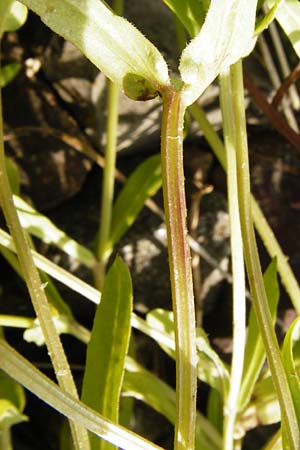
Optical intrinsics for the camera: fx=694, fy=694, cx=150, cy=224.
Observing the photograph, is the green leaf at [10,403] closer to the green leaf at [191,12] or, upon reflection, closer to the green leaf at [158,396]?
the green leaf at [158,396]

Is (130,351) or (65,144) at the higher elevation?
(65,144)

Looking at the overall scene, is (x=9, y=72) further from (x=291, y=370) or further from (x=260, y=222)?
(x=291, y=370)

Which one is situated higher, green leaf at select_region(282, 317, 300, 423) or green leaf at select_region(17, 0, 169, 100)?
green leaf at select_region(17, 0, 169, 100)

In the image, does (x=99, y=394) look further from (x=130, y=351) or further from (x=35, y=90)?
(x=35, y=90)

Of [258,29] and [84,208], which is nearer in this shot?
[258,29]

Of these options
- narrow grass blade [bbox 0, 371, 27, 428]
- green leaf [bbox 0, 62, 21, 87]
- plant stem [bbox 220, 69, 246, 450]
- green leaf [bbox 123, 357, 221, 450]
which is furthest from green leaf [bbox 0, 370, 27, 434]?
green leaf [bbox 0, 62, 21, 87]

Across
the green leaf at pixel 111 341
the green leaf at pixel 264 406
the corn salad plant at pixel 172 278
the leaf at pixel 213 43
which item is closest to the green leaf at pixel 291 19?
the corn salad plant at pixel 172 278

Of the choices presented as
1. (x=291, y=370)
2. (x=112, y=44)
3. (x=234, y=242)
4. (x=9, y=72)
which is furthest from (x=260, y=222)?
(x=9, y=72)

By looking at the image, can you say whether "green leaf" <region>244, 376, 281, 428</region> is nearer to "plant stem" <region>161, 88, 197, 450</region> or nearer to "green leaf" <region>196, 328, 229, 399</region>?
"green leaf" <region>196, 328, 229, 399</region>

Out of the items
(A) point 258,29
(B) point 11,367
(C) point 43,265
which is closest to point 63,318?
(C) point 43,265
